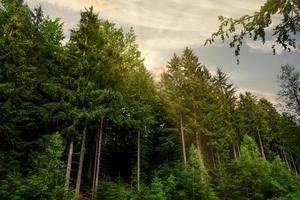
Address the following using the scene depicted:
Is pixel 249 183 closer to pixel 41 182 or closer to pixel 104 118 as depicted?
pixel 104 118

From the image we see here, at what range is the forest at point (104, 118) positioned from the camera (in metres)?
17.0

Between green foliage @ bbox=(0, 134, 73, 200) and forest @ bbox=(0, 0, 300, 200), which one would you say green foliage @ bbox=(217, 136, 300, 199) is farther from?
green foliage @ bbox=(0, 134, 73, 200)

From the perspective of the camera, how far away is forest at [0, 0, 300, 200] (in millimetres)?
17000

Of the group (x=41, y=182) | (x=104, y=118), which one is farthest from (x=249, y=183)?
(x=41, y=182)

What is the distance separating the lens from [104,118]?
28172mm

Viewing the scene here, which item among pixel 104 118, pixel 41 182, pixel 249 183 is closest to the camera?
pixel 41 182

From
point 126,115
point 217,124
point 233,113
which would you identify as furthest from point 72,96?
point 233,113

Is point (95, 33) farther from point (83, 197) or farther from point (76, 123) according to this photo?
point (83, 197)

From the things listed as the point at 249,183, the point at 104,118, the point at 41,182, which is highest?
the point at 104,118

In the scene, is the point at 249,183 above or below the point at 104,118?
below

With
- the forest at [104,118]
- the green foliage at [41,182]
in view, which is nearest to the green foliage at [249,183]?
the forest at [104,118]

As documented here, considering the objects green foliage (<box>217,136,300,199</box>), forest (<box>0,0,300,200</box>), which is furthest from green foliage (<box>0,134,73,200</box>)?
green foliage (<box>217,136,300,199</box>)

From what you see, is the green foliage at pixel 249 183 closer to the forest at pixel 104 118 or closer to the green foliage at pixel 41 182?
the forest at pixel 104 118

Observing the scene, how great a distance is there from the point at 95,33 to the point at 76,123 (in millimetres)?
8368
